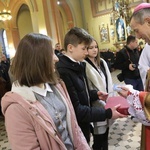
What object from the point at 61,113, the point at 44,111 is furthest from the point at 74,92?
the point at 44,111

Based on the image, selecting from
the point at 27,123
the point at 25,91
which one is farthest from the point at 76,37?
the point at 27,123

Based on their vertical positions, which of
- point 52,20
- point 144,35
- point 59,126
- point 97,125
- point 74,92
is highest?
point 52,20

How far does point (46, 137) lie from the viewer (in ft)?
3.68

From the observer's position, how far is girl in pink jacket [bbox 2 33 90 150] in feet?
3.56

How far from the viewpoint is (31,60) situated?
1.18 metres

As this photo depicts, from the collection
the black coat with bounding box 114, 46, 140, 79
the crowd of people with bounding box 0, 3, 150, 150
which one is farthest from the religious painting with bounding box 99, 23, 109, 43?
the crowd of people with bounding box 0, 3, 150, 150

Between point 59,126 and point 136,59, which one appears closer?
point 59,126

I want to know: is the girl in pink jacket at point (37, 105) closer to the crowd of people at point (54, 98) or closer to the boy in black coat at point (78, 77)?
the crowd of people at point (54, 98)

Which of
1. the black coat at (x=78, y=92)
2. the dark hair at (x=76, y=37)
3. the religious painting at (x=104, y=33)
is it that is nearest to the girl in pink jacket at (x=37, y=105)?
the black coat at (x=78, y=92)

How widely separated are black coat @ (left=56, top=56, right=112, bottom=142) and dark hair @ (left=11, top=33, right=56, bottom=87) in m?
0.42

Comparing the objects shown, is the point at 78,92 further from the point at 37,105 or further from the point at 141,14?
the point at 141,14

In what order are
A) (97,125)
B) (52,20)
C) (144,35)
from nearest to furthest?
(144,35)
(97,125)
(52,20)

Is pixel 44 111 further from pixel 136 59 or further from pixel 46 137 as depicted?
pixel 136 59

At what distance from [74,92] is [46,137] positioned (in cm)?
56
